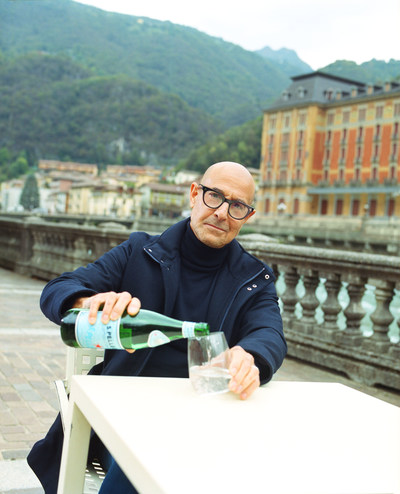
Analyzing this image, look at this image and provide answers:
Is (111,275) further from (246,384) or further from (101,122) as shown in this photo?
(101,122)

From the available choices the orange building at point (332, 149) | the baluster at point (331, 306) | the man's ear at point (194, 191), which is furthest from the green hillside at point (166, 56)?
the man's ear at point (194, 191)

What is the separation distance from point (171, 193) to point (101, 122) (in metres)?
54.7

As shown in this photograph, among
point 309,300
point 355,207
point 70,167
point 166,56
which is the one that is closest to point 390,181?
point 355,207

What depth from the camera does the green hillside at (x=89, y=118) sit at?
5792 inches

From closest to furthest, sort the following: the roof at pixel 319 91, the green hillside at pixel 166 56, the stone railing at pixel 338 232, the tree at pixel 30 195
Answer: the stone railing at pixel 338 232 < the roof at pixel 319 91 < the tree at pixel 30 195 < the green hillside at pixel 166 56

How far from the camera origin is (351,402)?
68.1 inches

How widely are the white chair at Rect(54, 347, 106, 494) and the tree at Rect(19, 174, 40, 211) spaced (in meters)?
129

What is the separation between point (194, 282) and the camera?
6.90 feet

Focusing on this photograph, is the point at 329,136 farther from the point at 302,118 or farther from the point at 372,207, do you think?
the point at 372,207

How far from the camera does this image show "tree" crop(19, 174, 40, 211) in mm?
126875

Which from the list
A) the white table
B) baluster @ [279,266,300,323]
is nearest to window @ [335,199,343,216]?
baluster @ [279,266,300,323]

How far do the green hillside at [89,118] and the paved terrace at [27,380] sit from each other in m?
146

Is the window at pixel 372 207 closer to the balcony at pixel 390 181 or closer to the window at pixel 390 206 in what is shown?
the window at pixel 390 206

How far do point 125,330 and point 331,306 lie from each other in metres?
3.81
